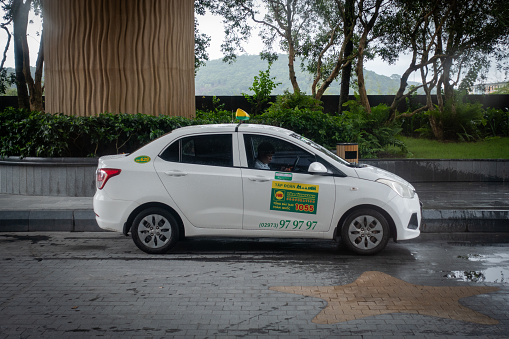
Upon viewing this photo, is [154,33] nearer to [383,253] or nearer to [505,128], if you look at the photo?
[383,253]

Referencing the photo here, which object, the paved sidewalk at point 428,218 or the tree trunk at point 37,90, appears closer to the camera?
the paved sidewalk at point 428,218

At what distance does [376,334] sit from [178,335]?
154cm

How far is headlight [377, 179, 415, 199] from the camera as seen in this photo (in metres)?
6.98

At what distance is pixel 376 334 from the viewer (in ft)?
14.1

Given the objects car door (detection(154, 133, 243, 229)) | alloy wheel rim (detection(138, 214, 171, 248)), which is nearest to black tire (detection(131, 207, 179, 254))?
alloy wheel rim (detection(138, 214, 171, 248))

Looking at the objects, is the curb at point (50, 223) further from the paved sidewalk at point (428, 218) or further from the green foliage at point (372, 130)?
the green foliage at point (372, 130)

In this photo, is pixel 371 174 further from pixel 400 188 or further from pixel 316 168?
pixel 316 168

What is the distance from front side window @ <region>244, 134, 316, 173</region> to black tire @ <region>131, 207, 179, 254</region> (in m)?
1.28

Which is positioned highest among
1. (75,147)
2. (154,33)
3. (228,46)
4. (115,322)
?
(228,46)

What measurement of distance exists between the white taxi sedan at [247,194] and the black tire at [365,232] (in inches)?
0.5

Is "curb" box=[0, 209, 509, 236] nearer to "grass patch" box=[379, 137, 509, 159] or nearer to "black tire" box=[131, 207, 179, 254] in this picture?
"black tire" box=[131, 207, 179, 254]

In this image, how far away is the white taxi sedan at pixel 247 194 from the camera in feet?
22.8

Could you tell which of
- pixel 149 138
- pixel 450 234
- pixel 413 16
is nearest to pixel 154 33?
pixel 149 138

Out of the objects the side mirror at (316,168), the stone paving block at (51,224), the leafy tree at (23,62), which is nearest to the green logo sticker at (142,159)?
the side mirror at (316,168)
